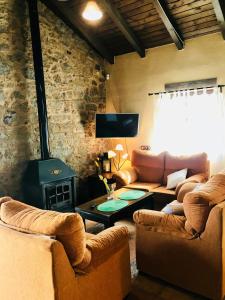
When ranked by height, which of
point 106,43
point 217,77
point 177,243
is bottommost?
point 177,243

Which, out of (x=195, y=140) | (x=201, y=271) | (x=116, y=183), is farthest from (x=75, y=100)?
(x=201, y=271)

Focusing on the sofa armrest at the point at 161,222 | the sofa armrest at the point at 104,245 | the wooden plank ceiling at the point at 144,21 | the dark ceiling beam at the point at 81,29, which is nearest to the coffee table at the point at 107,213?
the sofa armrest at the point at 161,222

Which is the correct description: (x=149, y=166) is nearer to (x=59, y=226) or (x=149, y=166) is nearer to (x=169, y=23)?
(x=169, y=23)

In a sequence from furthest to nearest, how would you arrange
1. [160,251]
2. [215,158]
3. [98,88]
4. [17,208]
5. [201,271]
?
[98,88] < [215,158] < [160,251] < [201,271] < [17,208]

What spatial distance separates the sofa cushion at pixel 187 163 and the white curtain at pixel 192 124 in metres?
0.29

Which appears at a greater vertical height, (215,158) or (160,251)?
(215,158)

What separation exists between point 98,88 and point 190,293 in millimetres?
4201

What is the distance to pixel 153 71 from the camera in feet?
16.6

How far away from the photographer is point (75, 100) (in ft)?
→ 16.5

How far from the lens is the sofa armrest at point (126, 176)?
174 inches

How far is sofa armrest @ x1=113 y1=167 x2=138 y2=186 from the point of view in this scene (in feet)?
14.5

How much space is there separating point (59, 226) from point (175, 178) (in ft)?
9.26

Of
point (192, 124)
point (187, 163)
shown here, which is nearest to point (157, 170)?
point (187, 163)

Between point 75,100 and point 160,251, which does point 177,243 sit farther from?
point 75,100
